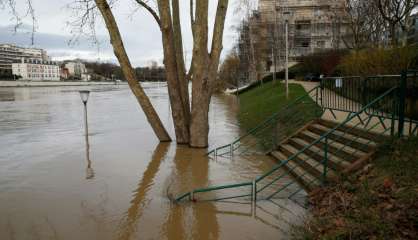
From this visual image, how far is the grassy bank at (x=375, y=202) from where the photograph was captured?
3.85m

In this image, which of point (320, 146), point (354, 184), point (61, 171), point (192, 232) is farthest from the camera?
point (61, 171)

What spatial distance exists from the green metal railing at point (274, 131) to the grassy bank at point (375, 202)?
3934 mm

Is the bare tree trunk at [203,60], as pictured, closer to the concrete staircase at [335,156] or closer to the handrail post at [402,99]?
the concrete staircase at [335,156]

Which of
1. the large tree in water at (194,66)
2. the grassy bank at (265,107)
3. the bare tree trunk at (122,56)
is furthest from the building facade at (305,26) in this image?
the bare tree trunk at (122,56)

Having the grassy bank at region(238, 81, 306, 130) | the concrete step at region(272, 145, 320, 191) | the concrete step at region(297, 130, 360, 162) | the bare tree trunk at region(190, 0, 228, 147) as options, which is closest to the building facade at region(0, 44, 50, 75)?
the grassy bank at region(238, 81, 306, 130)

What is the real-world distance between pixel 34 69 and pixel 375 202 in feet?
520

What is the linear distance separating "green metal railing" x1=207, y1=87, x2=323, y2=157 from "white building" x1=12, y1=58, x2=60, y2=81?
135 metres

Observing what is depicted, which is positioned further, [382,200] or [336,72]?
[336,72]

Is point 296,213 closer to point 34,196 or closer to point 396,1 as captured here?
point 34,196

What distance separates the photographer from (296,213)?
18.1ft

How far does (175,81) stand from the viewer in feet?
38.3

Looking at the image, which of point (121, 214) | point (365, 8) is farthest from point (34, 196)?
point (365, 8)

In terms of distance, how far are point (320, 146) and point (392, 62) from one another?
6.64 meters

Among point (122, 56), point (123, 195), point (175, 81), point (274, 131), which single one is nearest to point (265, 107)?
point (175, 81)
